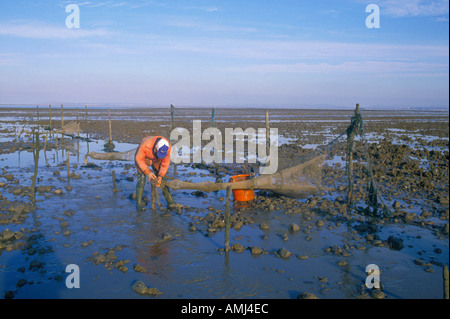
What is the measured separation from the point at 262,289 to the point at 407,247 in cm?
313

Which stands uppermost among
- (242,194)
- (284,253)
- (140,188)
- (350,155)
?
(350,155)

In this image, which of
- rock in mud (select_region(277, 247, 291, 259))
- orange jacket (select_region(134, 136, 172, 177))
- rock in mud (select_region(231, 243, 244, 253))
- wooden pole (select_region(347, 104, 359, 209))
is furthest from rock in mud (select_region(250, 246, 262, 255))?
wooden pole (select_region(347, 104, 359, 209))

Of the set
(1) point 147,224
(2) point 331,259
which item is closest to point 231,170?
(1) point 147,224

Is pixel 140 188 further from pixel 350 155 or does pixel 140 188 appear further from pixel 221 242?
pixel 350 155

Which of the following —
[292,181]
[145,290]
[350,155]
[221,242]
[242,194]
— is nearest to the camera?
[145,290]

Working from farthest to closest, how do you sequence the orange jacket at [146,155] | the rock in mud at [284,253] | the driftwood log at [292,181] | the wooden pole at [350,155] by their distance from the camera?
1. the driftwood log at [292,181]
2. the wooden pole at [350,155]
3. the orange jacket at [146,155]
4. the rock in mud at [284,253]

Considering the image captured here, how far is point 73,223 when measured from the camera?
7805mm

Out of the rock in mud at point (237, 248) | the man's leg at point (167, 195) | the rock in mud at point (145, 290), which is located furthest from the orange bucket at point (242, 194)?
the rock in mud at point (145, 290)

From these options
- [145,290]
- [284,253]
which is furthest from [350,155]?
[145,290]

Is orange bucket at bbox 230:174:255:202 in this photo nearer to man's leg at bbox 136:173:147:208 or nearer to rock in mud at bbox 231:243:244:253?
man's leg at bbox 136:173:147:208

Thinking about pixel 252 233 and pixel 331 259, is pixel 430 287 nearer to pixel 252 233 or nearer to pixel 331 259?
pixel 331 259

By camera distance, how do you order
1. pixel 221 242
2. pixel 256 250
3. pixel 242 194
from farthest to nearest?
pixel 242 194
pixel 221 242
pixel 256 250

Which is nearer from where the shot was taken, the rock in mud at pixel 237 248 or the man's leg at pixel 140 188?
the rock in mud at pixel 237 248

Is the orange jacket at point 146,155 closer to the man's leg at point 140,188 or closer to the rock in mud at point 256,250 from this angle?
the man's leg at point 140,188
